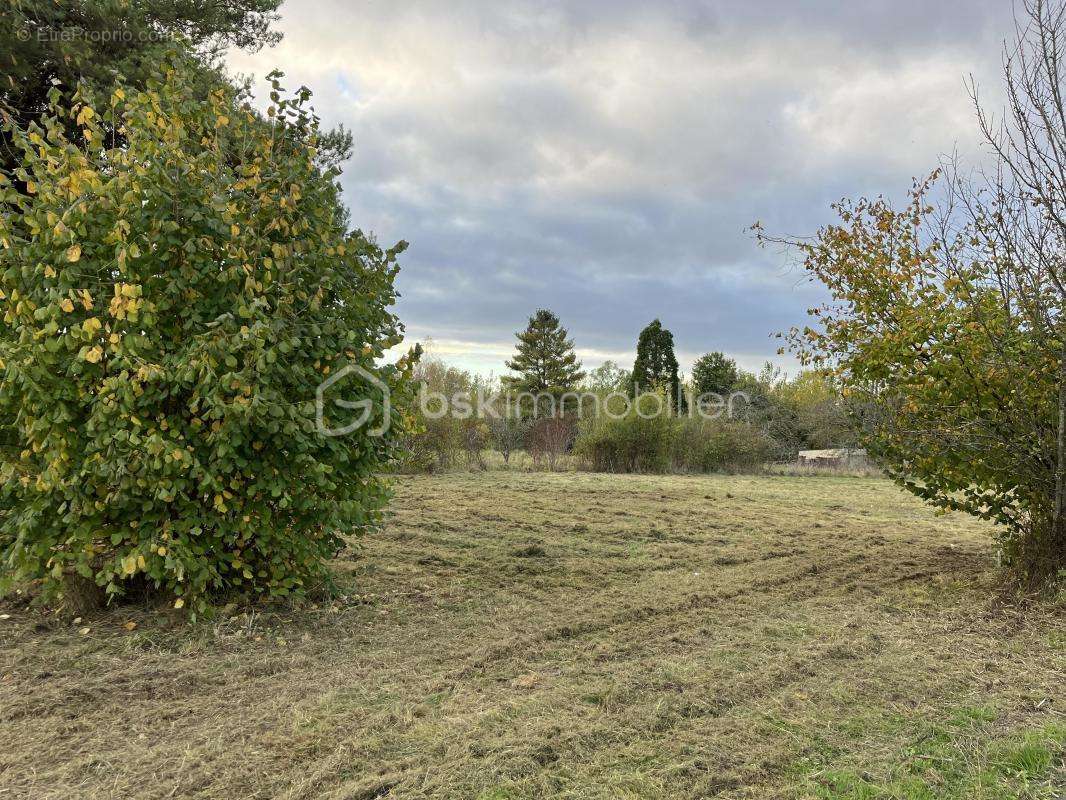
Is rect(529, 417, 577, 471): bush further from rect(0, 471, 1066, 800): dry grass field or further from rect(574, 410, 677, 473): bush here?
rect(0, 471, 1066, 800): dry grass field

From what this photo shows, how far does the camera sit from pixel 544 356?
43219mm

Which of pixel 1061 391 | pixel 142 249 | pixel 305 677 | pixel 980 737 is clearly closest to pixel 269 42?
pixel 142 249

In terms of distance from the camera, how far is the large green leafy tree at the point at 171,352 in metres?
3.69

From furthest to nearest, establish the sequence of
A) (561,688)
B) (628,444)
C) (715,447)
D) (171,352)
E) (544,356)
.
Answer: (544,356) < (715,447) < (628,444) < (171,352) < (561,688)

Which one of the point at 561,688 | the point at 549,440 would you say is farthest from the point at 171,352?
the point at 549,440

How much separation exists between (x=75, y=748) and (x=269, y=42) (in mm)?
9739

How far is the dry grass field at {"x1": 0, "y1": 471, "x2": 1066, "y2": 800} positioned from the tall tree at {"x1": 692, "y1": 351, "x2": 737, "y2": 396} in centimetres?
2506

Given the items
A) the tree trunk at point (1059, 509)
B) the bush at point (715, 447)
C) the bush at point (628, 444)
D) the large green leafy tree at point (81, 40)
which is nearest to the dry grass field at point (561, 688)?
the tree trunk at point (1059, 509)

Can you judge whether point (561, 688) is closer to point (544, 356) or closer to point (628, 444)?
point (628, 444)

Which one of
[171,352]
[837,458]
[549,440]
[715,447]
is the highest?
[171,352]

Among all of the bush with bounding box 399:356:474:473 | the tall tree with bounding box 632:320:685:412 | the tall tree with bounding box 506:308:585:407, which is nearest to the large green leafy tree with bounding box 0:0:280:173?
the bush with bounding box 399:356:474:473

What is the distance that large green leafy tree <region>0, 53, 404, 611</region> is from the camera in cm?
369

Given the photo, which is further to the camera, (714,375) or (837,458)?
(714,375)

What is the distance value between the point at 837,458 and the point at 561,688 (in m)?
20.5
